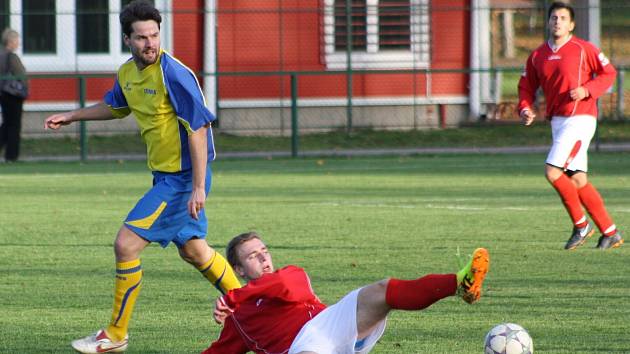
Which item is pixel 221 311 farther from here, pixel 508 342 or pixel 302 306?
pixel 508 342

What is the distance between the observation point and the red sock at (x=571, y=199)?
10703mm

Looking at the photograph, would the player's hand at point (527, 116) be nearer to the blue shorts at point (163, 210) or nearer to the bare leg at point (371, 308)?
the blue shorts at point (163, 210)

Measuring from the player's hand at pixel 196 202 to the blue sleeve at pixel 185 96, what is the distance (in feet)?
1.06

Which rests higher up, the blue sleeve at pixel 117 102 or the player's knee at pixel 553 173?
the blue sleeve at pixel 117 102

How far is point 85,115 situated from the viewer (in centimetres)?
759

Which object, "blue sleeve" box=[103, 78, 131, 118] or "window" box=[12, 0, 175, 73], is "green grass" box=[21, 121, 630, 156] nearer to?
"window" box=[12, 0, 175, 73]

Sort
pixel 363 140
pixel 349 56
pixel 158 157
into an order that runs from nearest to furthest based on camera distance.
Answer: pixel 158 157 → pixel 363 140 → pixel 349 56

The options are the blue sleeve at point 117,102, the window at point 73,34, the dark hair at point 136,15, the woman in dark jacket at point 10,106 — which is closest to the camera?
the dark hair at point 136,15

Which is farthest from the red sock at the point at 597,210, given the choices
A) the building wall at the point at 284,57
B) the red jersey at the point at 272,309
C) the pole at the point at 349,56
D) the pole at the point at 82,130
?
the building wall at the point at 284,57

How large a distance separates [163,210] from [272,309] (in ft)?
4.09

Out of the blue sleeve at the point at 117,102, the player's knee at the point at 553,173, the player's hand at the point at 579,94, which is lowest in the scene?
the player's knee at the point at 553,173

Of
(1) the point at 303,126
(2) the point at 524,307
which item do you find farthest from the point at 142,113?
(1) the point at 303,126

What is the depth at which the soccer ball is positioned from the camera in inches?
233

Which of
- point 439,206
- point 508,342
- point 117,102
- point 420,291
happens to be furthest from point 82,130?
point 420,291
